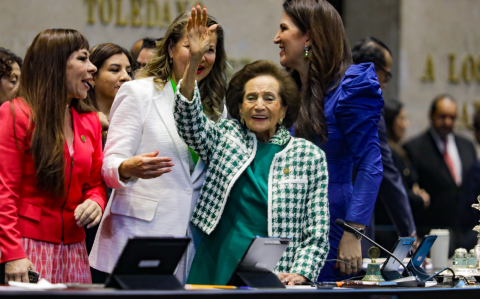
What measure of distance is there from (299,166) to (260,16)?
14.2 ft

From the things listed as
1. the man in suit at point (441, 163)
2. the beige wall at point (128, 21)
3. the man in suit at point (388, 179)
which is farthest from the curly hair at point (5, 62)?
the man in suit at point (441, 163)

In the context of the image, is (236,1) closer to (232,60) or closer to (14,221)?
(232,60)

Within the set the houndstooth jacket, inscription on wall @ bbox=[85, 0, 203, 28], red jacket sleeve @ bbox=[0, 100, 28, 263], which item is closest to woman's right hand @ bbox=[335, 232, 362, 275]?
the houndstooth jacket

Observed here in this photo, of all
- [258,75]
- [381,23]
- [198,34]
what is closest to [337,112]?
[258,75]

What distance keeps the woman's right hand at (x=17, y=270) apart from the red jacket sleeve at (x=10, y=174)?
0.06 ft

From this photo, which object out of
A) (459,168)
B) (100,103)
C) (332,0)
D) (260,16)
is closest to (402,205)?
(100,103)

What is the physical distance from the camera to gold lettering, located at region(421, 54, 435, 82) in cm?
760

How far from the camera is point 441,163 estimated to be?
6219 mm

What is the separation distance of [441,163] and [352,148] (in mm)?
3755

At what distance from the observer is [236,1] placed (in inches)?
253

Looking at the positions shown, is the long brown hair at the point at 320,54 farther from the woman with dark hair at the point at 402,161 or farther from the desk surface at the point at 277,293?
the woman with dark hair at the point at 402,161

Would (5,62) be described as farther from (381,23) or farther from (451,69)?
(451,69)

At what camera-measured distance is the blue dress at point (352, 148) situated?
2705 mm

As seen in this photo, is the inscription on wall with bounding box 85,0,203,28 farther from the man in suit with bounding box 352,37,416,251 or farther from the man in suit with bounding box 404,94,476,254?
the man in suit with bounding box 404,94,476,254
